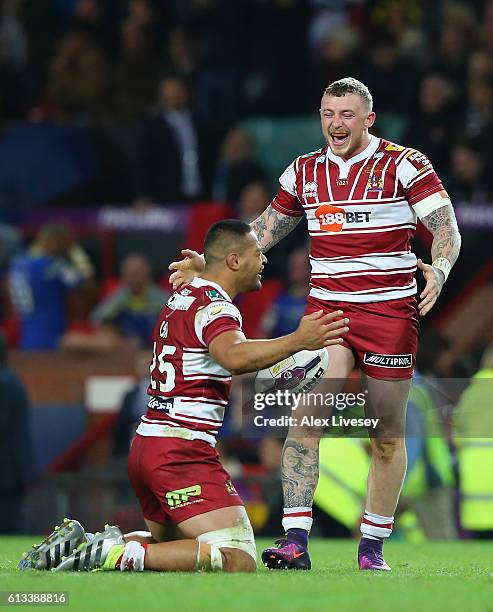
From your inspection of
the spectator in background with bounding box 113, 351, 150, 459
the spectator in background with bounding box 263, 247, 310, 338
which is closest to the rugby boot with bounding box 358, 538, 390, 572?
the spectator in background with bounding box 113, 351, 150, 459

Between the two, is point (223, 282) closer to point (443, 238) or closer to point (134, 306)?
point (443, 238)

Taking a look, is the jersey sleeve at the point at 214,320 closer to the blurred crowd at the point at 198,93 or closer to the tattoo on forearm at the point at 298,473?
the tattoo on forearm at the point at 298,473

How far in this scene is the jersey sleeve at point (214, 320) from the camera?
6828 mm

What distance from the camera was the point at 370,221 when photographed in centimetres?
750

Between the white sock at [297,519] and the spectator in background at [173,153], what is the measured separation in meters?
8.20

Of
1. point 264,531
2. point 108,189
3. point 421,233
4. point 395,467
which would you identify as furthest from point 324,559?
point 108,189

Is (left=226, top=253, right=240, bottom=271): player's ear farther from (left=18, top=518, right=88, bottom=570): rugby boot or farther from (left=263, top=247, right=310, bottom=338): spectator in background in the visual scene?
(left=263, top=247, right=310, bottom=338): spectator in background

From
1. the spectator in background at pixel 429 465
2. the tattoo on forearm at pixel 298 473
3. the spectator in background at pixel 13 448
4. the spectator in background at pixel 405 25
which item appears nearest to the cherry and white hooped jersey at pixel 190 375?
the tattoo on forearm at pixel 298 473

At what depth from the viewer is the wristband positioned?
719 cm

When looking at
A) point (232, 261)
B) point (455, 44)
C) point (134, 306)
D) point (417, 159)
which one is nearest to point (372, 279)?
point (417, 159)

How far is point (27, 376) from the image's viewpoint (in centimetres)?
1376

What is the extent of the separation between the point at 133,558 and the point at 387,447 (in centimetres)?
143

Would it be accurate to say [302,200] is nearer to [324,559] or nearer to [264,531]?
[324,559]

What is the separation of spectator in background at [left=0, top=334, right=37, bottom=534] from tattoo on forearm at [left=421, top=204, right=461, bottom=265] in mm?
5629
